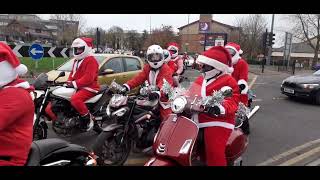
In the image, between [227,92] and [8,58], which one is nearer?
[8,58]

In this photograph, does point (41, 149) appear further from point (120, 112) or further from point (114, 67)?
point (114, 67)

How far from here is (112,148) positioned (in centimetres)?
572

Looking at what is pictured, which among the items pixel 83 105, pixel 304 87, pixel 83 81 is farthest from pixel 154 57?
pixel 304 87

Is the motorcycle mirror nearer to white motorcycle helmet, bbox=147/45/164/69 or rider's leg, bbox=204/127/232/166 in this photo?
rider's leg, bbox=204/127/232/166

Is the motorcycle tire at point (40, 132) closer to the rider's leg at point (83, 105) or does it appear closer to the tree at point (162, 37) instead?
the rider's leg at point (83, 105)

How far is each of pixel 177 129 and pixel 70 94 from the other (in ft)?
11.7

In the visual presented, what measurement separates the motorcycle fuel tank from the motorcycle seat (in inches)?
138

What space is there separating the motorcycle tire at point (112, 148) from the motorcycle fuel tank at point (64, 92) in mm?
1728

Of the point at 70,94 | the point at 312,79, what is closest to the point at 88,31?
the point at 312,79

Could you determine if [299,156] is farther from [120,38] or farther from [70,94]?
[120,38]

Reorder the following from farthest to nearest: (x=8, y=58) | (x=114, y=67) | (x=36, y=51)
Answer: (x=36, y=51) → (x=114, y=67) → (x=8, y=58)

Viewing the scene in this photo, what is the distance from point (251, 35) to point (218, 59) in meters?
65.5

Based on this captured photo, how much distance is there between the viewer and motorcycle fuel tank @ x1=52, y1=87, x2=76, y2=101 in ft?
23.0

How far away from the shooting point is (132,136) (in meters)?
5.94
